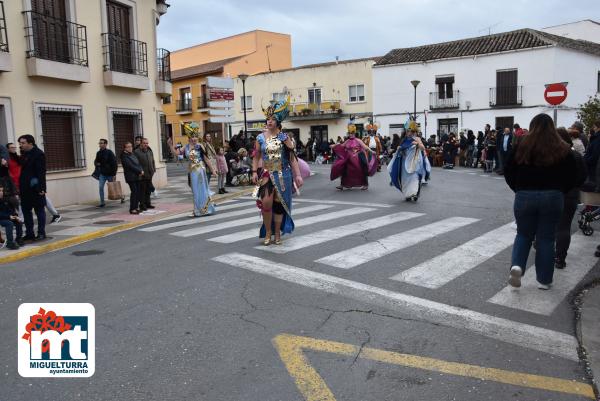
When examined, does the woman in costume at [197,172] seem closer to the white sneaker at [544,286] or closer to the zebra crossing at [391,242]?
the zebra crossing at [391,242]

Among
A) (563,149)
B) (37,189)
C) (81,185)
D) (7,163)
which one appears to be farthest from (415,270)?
(81,185)

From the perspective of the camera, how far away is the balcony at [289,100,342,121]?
136 ft

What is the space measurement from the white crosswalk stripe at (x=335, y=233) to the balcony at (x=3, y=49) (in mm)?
8056

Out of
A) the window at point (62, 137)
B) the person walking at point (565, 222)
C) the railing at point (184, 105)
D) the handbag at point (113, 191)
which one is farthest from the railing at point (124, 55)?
the railing at point (184, 105)

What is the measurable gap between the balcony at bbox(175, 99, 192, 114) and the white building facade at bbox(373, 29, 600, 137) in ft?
54.6

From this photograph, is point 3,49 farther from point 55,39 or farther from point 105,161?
point 105,161

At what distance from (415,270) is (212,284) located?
238cm

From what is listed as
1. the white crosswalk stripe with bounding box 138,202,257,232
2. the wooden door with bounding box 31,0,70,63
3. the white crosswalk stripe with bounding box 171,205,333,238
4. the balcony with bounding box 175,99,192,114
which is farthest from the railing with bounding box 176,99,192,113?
the white crosswalk stripe with bounding box 171,205,333,238

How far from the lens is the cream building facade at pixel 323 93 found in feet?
133

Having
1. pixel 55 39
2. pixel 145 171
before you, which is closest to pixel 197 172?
pixel 145 171

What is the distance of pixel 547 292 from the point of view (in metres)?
5.46

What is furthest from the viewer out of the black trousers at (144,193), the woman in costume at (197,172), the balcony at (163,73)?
the balcony at (163,73)

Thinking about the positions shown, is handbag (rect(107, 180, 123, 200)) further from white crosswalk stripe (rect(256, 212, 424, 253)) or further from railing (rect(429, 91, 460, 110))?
railing (rect(429, 91, 460, 110))

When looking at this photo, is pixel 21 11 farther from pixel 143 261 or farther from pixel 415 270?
pixel 415 270
